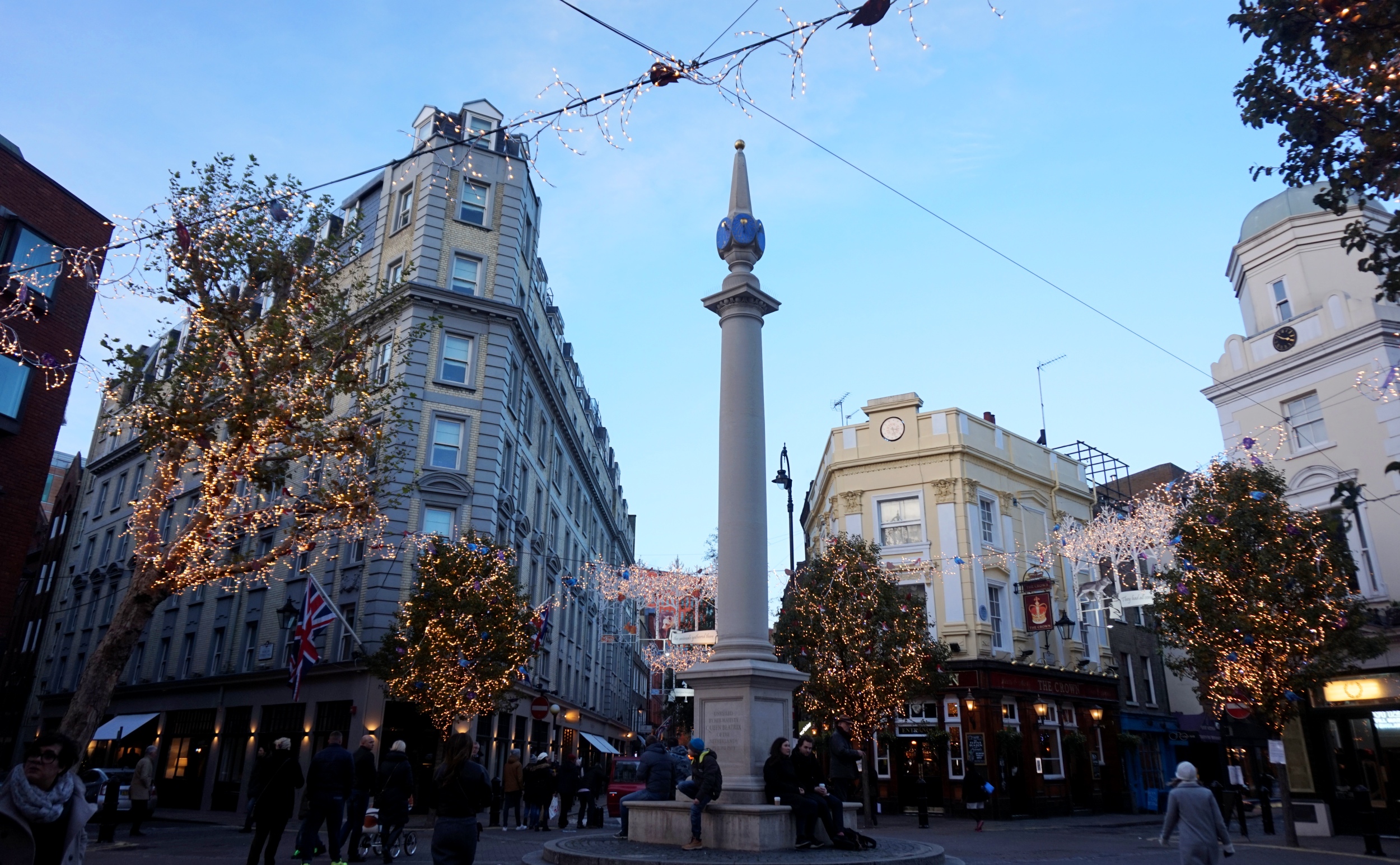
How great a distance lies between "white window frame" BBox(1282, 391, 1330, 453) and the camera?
26.0 metres

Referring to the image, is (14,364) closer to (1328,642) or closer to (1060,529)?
(1328,642)

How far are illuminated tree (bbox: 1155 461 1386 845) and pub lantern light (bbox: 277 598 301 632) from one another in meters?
24.0

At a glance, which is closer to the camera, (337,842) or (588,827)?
(337,842)

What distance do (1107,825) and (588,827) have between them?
53.3 feet

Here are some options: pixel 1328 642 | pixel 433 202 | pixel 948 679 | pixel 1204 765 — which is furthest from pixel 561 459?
pixel 1204 765

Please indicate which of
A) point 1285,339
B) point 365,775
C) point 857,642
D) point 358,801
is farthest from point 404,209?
point 1285,339

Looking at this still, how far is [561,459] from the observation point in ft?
151

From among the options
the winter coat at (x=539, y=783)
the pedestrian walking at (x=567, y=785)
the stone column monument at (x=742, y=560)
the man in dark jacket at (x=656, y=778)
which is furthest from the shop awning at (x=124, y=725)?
the stone column monument at (x=742, y=560)

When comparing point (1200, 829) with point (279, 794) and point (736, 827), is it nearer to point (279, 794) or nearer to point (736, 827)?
point (736, 827)

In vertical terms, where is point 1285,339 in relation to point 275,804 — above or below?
above

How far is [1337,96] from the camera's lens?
413 inches

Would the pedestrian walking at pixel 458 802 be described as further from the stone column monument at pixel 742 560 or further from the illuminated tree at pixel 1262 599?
the illuminated tree at pixel 1262 599

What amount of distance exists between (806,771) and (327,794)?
6321 mm

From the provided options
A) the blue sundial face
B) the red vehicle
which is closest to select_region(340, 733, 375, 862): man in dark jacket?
the red vehicle
